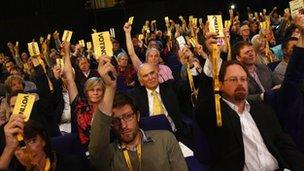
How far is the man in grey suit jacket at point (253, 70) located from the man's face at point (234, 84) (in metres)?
1.42

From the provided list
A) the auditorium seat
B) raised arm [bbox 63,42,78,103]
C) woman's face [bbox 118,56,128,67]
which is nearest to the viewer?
the auditorium seat

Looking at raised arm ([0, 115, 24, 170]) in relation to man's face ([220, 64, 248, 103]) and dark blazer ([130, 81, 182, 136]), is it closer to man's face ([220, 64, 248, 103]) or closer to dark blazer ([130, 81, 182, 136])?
man's face ([220, 64, 248, 103])

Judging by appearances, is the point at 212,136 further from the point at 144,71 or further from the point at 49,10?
the point at 49,10

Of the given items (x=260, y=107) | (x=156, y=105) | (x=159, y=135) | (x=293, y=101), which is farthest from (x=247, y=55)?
(x=159, y=135)

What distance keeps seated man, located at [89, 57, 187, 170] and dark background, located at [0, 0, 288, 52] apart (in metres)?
11.5

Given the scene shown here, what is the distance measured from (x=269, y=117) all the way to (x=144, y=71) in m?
1.91

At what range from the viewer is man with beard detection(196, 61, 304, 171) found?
261 cm

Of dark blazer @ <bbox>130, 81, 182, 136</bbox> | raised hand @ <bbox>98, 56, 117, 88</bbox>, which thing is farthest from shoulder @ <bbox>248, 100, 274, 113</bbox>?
dark blazer @ <bbox>130, 81, 182, 136</bbox>

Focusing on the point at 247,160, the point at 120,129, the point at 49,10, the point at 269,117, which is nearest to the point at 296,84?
the point at 269,117

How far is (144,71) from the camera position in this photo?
4449 mm

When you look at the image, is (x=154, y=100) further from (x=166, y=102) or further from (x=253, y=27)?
(x=253, y=27)

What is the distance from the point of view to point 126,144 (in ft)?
8.56

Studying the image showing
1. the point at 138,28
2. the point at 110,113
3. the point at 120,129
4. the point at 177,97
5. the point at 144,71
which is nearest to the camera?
the point at 110,113

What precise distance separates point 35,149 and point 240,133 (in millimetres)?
1220
